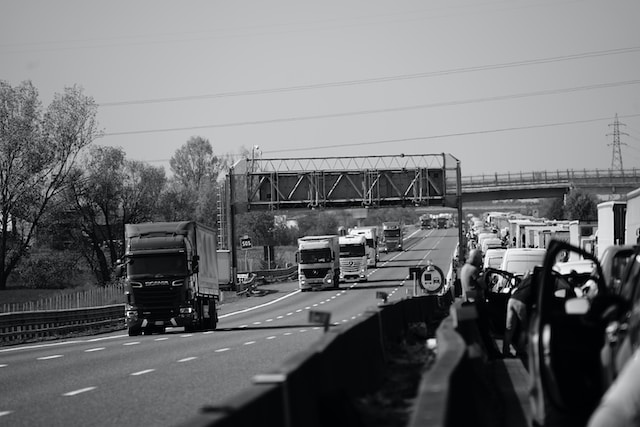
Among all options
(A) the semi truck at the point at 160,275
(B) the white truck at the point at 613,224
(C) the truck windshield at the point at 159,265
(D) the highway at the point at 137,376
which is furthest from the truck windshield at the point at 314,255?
(B) the white truck at the point at 613,224

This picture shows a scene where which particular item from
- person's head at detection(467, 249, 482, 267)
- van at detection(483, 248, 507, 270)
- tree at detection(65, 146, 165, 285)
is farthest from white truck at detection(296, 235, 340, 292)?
person's head at detection(467, 249, 482, 267)

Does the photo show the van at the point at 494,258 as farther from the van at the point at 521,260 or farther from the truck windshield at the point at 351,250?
the truck windshield at the point at 351,250

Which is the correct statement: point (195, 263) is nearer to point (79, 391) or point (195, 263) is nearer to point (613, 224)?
point (613, 224)

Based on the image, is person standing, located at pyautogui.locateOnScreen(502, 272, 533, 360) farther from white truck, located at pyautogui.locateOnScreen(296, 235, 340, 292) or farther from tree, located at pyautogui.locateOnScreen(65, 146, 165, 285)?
tree, located at pyautogui.locateOnScreen(65, 146, 165, 285)

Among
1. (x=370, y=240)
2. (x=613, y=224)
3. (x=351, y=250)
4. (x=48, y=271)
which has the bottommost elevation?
(x=48, y=271)

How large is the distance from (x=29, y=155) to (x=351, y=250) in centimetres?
2286

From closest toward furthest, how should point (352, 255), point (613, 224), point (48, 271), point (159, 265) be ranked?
1. point (613, 224)
2. point (159, 265)
3. point (48, 271)
4. point (352, 255)

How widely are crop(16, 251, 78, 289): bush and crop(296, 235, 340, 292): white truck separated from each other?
19214 millimetres

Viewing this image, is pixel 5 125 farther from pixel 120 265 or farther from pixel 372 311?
pixel 372 311

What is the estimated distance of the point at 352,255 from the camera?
89.0 metres

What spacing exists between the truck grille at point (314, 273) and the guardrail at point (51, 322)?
27563 mm

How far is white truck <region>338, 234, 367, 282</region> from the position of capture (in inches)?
3489

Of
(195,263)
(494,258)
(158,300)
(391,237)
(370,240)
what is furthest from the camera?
(391,237)

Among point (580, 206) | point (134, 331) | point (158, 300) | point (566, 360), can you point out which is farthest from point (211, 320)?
point (580, 206)
